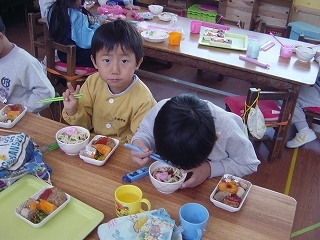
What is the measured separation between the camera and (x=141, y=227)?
957 millimetres

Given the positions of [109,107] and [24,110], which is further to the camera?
[109,107]

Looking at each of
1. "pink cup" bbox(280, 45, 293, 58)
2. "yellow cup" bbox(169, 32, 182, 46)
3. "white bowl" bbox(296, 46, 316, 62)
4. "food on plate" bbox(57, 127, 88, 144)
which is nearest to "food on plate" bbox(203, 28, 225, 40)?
"yellow cup" bbox(169, 32, 182, 46)

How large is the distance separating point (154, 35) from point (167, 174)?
175 cm

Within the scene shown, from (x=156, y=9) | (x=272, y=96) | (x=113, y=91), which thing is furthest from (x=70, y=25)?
(x=272, y=96)

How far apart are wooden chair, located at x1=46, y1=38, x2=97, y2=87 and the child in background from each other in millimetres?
138

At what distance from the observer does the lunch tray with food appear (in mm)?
2645

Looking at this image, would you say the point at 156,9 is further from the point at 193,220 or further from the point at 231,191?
the point at 193,220

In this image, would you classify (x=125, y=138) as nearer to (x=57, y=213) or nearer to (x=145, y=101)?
(x=145, y=101)

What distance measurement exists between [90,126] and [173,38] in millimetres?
1179

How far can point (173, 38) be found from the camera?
2619mm

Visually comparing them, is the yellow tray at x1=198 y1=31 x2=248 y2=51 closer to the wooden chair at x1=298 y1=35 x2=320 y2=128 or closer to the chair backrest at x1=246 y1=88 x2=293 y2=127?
the chair backrest at x1=246 y1=88 x2=293 y2=127

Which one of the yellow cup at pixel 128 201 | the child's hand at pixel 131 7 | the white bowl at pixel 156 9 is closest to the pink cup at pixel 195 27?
the white bowl at pixel 156 9

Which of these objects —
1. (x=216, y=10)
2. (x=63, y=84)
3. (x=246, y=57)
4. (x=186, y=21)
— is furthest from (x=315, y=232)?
(x=216, y=10)

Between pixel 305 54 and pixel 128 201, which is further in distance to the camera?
pixel 305 54
